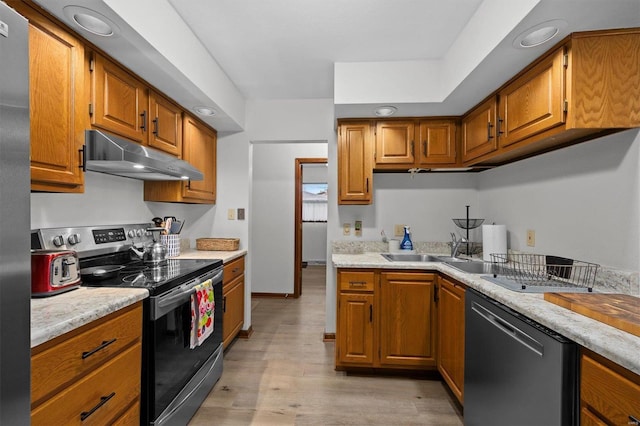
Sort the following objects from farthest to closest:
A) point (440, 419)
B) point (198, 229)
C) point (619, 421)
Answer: point (198, 229)
point (440, 419)
point (619, 421)

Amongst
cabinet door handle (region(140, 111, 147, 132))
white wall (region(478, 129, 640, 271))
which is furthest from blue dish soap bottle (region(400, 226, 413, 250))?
cabinet door handle (region(140, 111, 147, 132))

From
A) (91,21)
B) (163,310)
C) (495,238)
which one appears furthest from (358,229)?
(91,21)

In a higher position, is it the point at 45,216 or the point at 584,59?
the point at 584,59

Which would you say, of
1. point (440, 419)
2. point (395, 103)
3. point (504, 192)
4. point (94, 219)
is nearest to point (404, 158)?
point (395, 103)

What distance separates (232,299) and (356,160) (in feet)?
5.48

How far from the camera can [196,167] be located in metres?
2.79

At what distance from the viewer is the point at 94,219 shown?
6.68ft

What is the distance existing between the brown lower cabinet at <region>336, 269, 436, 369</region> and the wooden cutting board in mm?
1058

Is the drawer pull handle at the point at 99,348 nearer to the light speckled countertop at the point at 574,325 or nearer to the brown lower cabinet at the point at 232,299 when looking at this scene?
the brown lower cabinet at the point at 232,299

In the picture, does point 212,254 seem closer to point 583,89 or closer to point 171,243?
point 171,243

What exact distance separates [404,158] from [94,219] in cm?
240

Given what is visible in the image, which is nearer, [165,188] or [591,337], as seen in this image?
[591,337]

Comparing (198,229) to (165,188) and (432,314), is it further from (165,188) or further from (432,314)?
(432,314)

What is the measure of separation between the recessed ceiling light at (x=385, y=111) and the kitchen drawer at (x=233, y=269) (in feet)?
5.94
